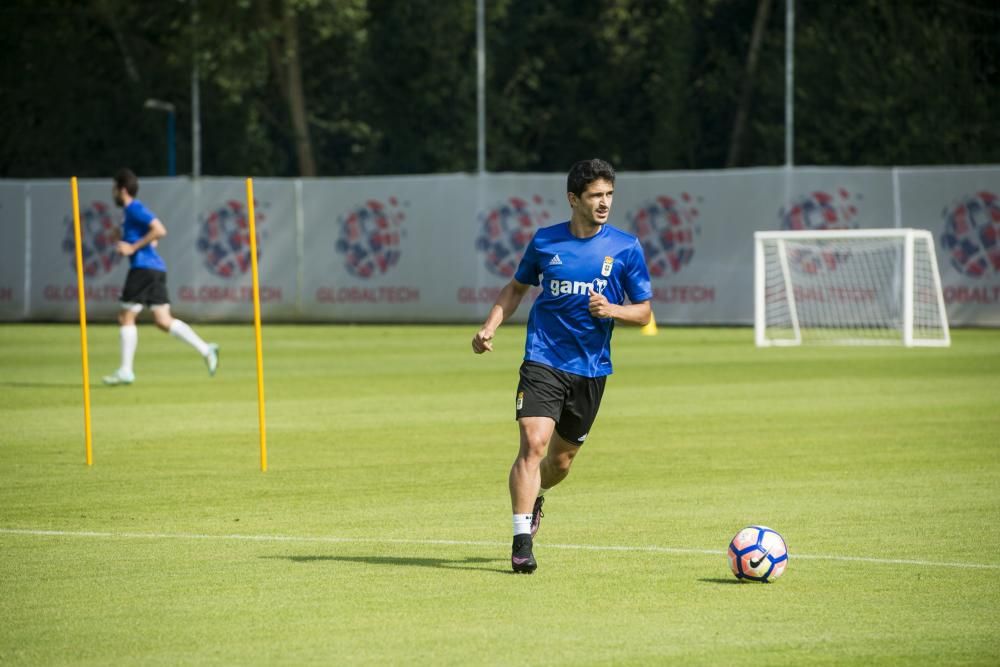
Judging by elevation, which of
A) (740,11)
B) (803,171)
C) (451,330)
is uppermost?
(740,11)

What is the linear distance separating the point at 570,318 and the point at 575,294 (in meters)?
0.13

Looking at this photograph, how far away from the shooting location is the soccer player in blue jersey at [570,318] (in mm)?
9094

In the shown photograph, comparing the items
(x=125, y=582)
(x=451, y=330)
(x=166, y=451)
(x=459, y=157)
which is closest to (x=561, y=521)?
(x=125, y=582)

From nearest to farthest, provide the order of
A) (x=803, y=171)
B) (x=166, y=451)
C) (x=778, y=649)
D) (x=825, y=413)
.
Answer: (x=778, y=649), (x=166, y=451), (x=825, y=413), (x=803, y=171)

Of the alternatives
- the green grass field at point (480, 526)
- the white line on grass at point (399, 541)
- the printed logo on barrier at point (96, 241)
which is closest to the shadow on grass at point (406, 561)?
the green grass field at point (480, 526)

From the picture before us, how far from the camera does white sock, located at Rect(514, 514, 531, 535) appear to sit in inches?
349

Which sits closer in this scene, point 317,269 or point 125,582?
point 125,582

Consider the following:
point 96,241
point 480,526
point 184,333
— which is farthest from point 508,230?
point 480,526

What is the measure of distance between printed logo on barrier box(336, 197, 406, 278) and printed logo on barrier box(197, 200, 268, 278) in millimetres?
1939

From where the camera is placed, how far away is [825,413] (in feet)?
57.3

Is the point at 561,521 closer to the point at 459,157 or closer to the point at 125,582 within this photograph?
the point at 125,582

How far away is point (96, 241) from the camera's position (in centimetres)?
3781

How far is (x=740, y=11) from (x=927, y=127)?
13.1 m

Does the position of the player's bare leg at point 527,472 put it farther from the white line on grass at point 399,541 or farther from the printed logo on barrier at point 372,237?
the printed logo on barrier at point 372,237
